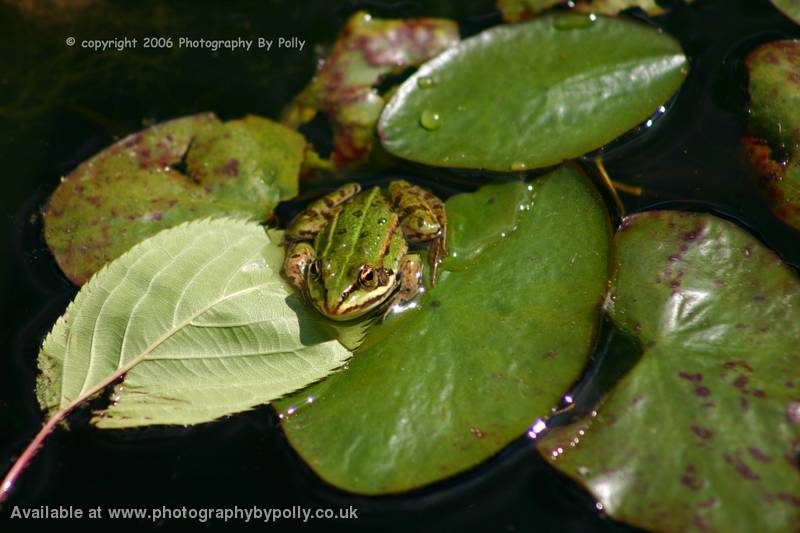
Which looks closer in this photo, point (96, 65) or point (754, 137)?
point (754, 137)

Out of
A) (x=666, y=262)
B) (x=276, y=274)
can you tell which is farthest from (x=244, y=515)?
(x=666, y=262)

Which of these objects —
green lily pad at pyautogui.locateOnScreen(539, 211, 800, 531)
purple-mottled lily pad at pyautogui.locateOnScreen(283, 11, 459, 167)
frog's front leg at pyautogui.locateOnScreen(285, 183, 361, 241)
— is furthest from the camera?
purple-mottled lily pad at pyautogui.locateOnScreen(283, 11, 459, 167)

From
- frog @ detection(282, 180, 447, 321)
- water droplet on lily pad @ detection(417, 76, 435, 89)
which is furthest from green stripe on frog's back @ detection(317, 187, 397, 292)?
water droplet on lily pad @ detection(417, 76, 435, 89)

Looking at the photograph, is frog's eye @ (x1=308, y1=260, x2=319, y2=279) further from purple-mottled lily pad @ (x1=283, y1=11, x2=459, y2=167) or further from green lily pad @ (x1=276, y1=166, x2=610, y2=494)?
purple-mottled lily pad @ (x1=283, y1=11, x2=459, y2=167)

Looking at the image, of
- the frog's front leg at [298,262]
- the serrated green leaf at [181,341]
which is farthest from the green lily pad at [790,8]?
the serrated green leaf at [181,341]

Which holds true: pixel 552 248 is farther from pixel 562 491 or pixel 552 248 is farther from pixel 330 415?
pixel 330 415

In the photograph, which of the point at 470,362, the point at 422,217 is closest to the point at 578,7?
the point at 422,217

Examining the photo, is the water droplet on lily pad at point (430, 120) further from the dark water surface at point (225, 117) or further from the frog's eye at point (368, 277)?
the frog's eye at point (368, 277)
